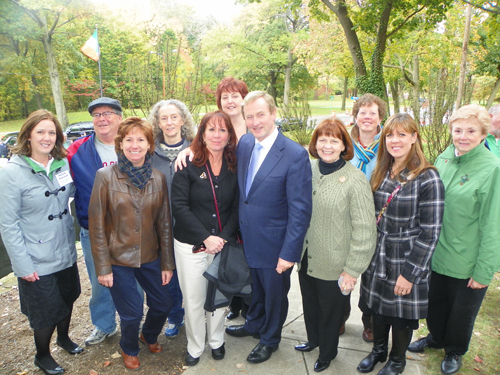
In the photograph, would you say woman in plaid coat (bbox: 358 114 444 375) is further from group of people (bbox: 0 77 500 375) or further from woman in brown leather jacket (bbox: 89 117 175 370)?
woman in brown leather jacket (bbox: 89 117 175 370)

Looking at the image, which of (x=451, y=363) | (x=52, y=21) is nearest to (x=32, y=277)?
(x=451, y=363)

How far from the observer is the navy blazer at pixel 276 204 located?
2.60 meters

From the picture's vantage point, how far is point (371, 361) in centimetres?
292

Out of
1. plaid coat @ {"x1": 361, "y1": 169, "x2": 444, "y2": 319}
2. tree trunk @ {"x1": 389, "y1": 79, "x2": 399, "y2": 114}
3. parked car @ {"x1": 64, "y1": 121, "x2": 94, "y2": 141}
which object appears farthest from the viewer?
tree trunk @ {"x1": 389, "y1": 79, "x2": 399, "y2": 114}

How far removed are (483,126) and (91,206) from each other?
297cm

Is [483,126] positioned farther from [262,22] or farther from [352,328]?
[262,22]

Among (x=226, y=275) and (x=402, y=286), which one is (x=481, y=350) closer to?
(x=402, y=286)

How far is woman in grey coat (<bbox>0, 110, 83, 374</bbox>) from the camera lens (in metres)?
2.64

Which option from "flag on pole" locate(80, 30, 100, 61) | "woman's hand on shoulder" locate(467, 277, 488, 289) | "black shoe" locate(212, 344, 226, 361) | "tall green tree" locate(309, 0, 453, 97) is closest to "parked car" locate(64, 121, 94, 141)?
"flag on pole" locate(80, 30, 100, 61)

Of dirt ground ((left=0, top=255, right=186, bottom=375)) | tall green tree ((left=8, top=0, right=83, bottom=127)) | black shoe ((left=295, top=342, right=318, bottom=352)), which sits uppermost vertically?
tall green tree ((left=8, top=0, right=83, bottom=127))

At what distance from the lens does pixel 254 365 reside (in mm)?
3023

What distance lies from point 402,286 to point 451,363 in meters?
1.01

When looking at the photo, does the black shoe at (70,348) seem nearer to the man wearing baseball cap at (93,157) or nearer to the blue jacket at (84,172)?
the man wearing baseball cap at (93,157)

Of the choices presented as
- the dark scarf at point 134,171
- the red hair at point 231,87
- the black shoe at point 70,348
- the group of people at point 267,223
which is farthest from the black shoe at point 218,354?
the red hair at point 231,87
